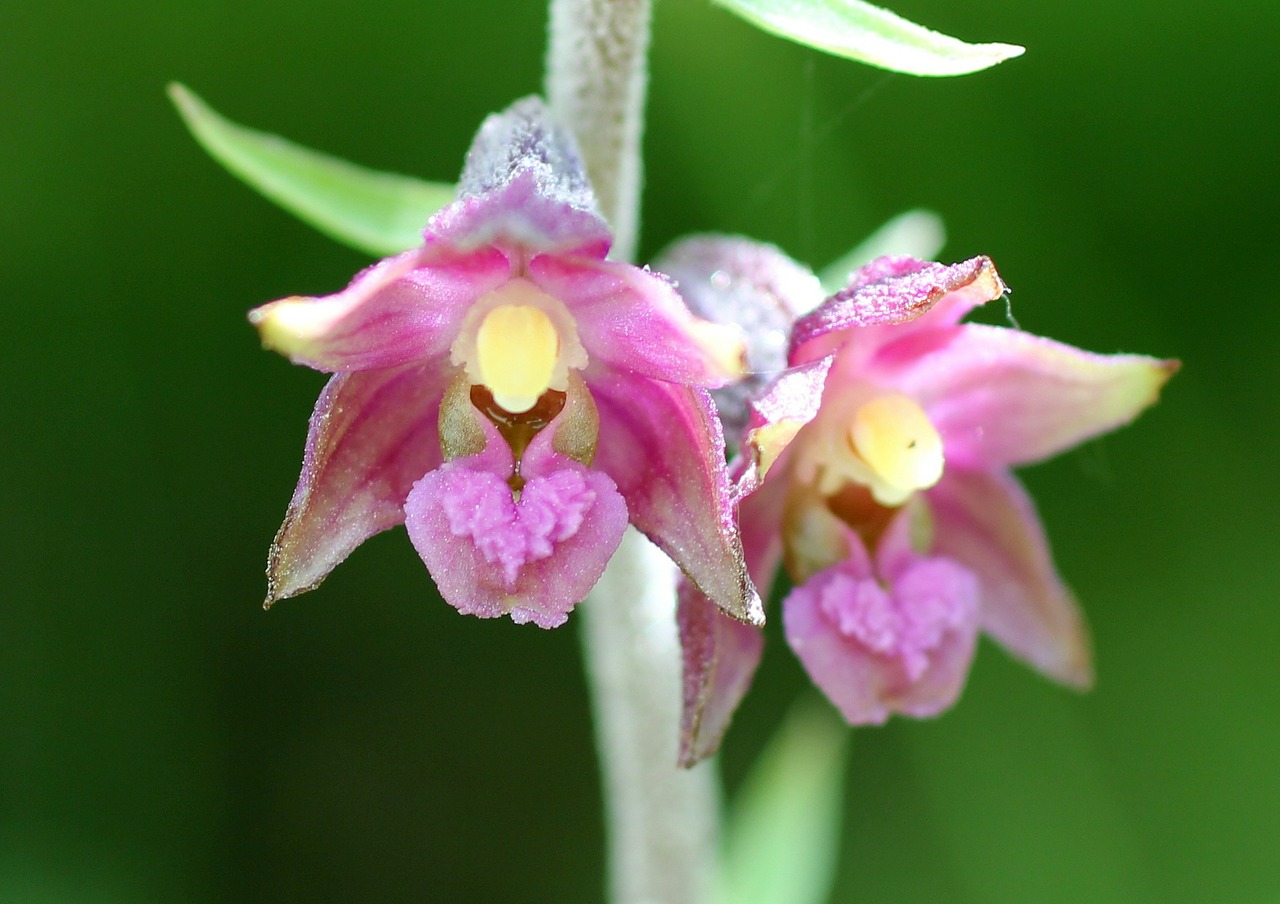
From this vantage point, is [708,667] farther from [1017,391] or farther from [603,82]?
[603,82]

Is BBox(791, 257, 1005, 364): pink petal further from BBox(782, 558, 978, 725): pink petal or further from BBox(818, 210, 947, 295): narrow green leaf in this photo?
BBox(818, 210, 947, 295): narrow green leaf

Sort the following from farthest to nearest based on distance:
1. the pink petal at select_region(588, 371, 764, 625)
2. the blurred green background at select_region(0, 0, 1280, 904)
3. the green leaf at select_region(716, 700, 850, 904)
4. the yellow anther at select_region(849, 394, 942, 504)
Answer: the blurred green background at select_region(0, 0, 1280, 904)
the green leaf at select_region(716, 700, 850, 904)
the yellow anther at select_region(849, 394, 942, 504)
the pink petal at select_region(588, 371, 764, 625)

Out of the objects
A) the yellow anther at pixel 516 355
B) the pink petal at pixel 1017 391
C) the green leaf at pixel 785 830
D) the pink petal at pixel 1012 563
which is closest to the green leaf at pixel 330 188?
the yellow anther at pixel 516 355

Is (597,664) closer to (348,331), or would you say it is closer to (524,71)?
(348,331)

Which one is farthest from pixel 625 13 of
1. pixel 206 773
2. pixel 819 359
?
pixel 206 773

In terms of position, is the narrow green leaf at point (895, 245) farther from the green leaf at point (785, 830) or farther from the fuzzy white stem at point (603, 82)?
the green leaf at point (785, 830)

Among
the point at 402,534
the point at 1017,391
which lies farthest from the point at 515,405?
the point at 402,534

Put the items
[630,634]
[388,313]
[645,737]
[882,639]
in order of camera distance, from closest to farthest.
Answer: [388,313]
[882,639]
[630,634]
[645,737]

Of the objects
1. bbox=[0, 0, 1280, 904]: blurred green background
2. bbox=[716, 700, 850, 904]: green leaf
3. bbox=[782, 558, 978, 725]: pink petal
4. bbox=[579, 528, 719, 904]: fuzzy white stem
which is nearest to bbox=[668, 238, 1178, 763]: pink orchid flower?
bbox=[782, 558, 978, 725]: pink petal
